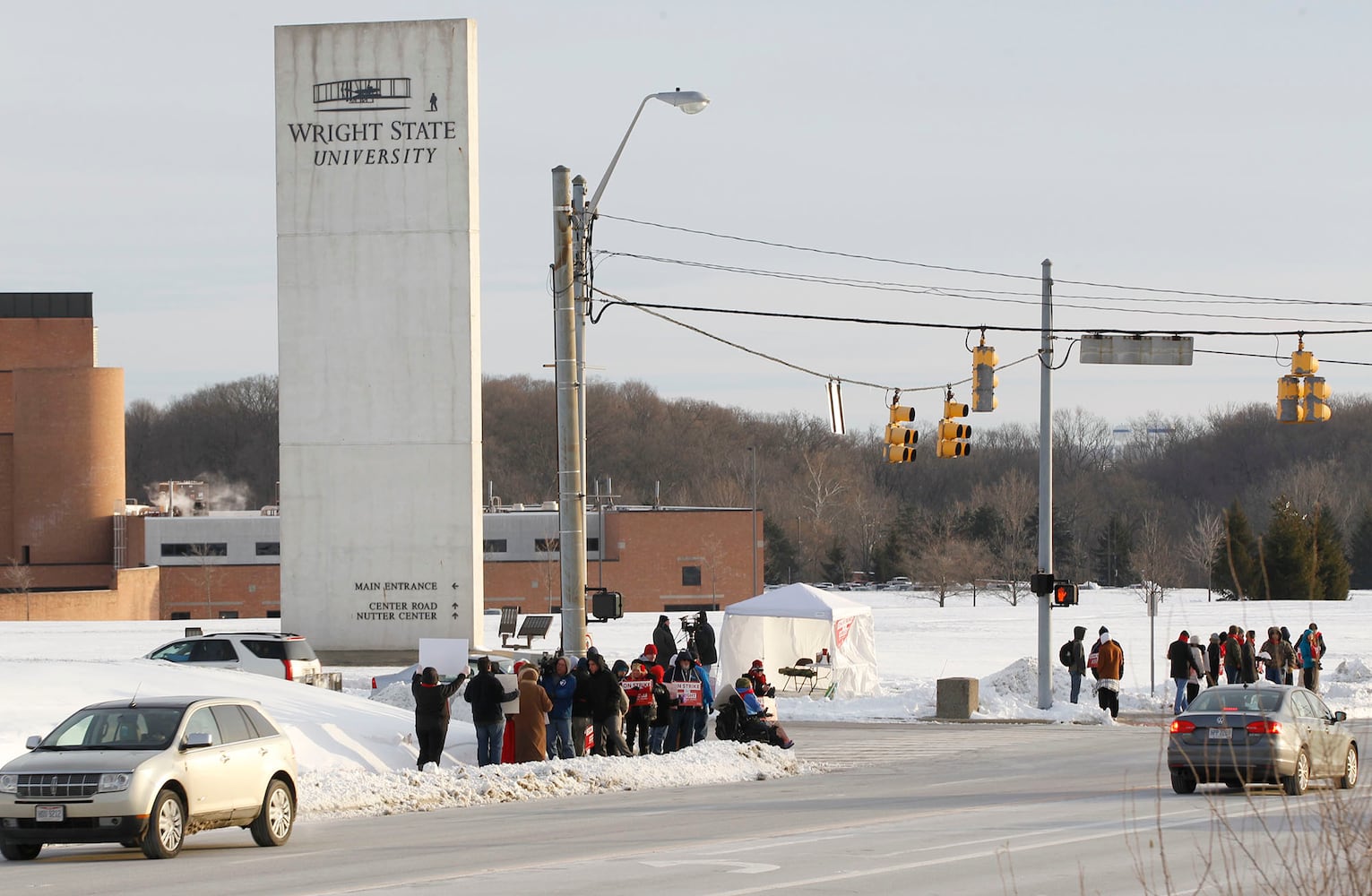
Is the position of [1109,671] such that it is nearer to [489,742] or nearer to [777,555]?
[489,742]

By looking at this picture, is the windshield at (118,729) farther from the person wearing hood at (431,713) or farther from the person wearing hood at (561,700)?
the person wearing hood at (561,700)

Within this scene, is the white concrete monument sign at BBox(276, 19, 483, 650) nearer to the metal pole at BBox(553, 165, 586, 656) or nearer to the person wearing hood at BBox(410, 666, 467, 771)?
the metal pole at BBox(553, 165, 586, 656)

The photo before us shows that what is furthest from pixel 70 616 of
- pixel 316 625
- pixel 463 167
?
pixel 463 167

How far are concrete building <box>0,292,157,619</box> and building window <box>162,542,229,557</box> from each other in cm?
605

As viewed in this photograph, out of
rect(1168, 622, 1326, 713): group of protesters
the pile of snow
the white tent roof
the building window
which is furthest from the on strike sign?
the building window

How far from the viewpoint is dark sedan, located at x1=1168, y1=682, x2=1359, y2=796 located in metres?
18.2

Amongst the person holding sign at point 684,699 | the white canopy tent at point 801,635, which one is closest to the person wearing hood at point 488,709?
the person holding sign at point 684,699

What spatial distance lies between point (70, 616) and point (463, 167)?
42.9m

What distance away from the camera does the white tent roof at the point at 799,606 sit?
35.5 meters

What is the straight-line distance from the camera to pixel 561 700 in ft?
72.5

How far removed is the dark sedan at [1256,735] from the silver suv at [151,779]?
9837 mm

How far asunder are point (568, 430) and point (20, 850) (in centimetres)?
1054

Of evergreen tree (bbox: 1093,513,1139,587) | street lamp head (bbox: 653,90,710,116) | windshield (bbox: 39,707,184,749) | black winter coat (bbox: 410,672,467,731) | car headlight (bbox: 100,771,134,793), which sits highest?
street lamp head (bbox: 653,90,710,116)

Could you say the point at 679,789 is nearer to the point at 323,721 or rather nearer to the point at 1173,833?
the point at 323,721
